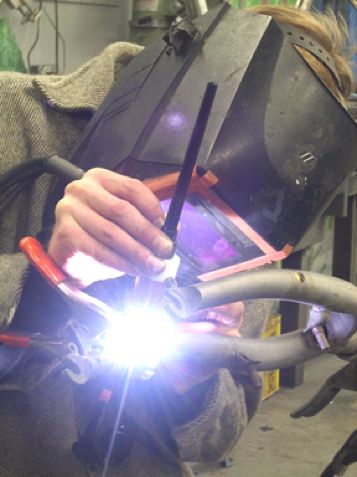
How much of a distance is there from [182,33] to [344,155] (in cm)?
24

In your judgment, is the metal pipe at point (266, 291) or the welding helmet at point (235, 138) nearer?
the metal pipe at point (266, 291)

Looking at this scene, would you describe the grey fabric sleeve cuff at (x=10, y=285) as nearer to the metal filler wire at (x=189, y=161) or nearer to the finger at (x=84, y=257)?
the finger at (x=84, y=257)

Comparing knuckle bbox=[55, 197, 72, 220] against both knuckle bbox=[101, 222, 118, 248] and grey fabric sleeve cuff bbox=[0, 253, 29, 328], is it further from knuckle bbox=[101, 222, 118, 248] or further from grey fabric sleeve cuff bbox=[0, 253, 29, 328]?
grey fabric sleeve cuff bbox=[0, 253, 29, 328]

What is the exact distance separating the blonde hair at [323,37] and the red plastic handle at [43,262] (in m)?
0.42

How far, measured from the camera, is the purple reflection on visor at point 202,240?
0.76 meters

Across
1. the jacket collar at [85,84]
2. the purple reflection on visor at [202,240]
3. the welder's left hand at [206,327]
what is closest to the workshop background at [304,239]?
the jacket collar at [85,84]

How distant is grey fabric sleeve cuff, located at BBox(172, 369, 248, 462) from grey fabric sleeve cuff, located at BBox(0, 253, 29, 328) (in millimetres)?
306

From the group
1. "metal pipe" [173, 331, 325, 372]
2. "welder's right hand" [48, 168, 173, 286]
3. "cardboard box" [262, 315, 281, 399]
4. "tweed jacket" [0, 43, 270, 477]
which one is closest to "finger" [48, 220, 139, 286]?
"welder's right hand" [48, 168, 173, 286]

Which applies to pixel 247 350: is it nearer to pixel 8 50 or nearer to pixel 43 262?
pixel 43 262

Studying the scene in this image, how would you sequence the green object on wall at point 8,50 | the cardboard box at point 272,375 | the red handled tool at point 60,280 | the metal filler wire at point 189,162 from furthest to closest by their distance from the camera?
the cardboard box at point 272,375 < the green object on wall at point 8,50 < the red handled tool at point 60,280 < the metal filler wire at point 189,162

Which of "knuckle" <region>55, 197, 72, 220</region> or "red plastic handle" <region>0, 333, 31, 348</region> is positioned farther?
"red plastic handle" <region>0, 333, 31, 348</region>

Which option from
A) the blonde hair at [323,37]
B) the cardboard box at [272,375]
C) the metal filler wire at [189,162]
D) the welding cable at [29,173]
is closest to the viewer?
the metal filler wire at [189,162]

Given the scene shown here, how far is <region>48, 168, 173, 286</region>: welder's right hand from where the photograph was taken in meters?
0.60

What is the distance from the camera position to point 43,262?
2.27ft
